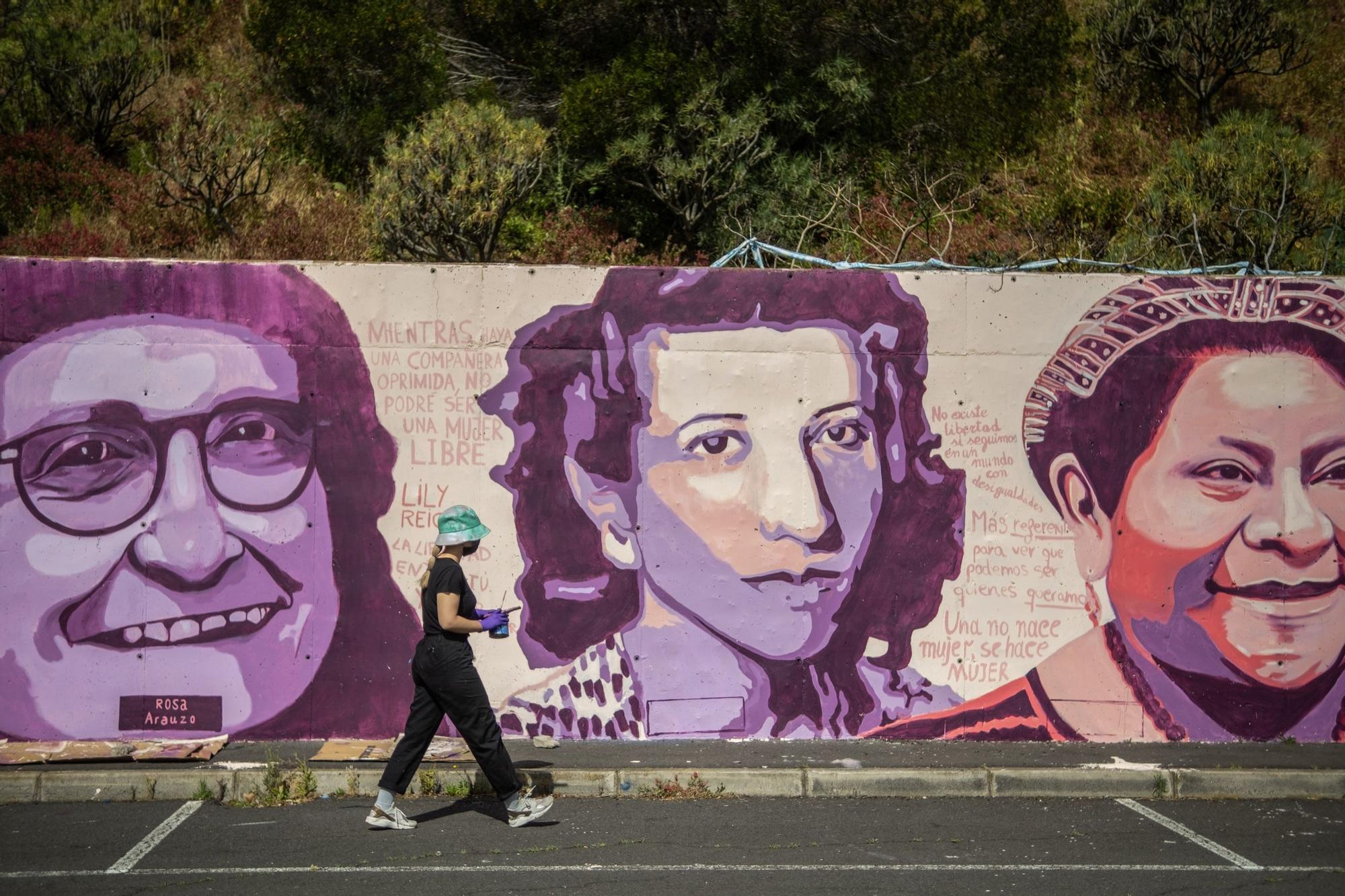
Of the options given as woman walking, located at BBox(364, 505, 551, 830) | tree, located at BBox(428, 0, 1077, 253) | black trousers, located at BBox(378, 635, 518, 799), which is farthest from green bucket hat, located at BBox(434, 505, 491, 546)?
tree, located at BBox(428, 0, 1077, 253)

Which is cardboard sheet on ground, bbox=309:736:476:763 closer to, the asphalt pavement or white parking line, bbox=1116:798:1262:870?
the asphalt pavement

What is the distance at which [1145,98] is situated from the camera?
21.2 metres

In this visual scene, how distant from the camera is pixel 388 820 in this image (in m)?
6.53

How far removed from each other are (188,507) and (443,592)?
99.1 inches

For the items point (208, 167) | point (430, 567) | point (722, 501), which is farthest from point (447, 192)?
point (430, 567)

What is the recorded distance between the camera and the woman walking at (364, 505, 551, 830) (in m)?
6.54

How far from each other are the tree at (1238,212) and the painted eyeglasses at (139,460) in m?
9.10

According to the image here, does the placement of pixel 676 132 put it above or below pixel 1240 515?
above

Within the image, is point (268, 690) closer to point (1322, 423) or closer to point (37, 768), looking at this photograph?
point (37, 768)

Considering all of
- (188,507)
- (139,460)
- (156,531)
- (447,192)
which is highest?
(447,192)

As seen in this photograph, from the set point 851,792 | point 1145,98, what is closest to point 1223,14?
point 1145,98

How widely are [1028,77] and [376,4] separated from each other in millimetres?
10359

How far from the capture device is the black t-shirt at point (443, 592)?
21.5 feet

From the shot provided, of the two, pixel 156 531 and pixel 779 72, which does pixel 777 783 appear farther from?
pixel 779 72
